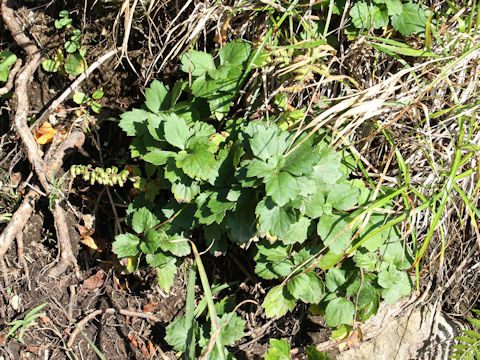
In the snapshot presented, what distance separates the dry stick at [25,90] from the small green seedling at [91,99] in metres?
0.27

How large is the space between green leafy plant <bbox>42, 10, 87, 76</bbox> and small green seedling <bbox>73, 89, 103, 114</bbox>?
4.6 inches

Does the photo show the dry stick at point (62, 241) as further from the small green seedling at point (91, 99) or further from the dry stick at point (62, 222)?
the small green seedling at point (91, 99)

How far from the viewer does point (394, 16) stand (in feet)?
6.77

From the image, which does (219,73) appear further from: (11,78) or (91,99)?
(11,78)

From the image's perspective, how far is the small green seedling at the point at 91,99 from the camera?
98.3 inches

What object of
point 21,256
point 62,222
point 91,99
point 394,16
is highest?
point 394,16

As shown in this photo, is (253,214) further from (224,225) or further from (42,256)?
(42,256)

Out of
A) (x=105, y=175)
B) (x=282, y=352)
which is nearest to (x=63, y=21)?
(x=105, y=175)

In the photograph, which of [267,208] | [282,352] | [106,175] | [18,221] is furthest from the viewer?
[18,221]

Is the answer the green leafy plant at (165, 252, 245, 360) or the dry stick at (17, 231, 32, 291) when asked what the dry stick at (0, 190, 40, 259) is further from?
the green leafy plant at (165, 252, 245, 360)

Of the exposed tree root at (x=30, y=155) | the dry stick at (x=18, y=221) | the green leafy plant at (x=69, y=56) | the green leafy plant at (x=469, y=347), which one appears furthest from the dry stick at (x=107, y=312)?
the green leafy plant at (x=469, y=347)

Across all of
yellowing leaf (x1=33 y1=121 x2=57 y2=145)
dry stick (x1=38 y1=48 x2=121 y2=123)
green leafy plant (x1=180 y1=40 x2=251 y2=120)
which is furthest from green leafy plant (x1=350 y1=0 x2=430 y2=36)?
yellowing leaf (x1=33 y1=121 x2=57 y2=145)

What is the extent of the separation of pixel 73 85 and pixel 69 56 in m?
0.15

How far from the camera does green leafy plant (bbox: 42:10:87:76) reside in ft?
7.98
